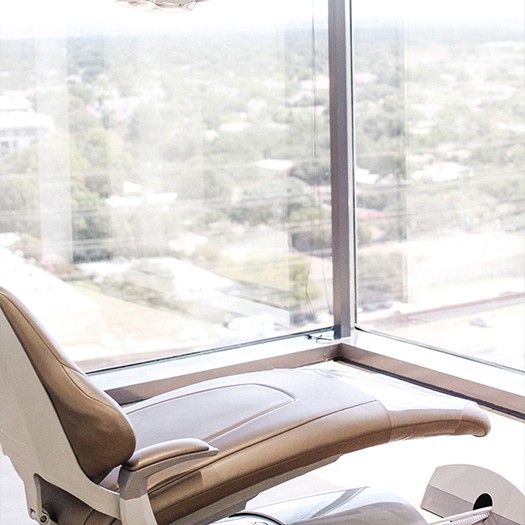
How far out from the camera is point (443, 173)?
403 cm

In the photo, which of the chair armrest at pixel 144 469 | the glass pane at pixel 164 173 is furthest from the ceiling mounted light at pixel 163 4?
the chair armrest at pixel 144 469

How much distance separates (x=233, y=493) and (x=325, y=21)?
302cm

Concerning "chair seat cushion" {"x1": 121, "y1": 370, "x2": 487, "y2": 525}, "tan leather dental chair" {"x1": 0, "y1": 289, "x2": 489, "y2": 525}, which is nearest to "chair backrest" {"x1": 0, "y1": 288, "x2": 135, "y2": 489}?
"tan leather dental chair" {"x1": 0, "y1": 289, "x2": 489, "y2": 525}

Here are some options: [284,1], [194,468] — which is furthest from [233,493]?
[284,1]

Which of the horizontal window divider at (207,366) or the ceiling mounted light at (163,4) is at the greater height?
the ceiling mounted light at (163,4)

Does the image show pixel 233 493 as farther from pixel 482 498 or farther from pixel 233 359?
pixel 233 359

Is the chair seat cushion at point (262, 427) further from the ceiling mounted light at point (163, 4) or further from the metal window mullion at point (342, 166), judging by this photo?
the metal window mullion at point (342, 166)

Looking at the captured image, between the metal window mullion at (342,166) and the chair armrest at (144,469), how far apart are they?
2.76 m

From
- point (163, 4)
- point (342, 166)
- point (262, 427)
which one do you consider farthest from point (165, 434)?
point (342, 166)

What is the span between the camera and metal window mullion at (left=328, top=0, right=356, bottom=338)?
4406 mm

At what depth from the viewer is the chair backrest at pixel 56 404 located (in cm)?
179

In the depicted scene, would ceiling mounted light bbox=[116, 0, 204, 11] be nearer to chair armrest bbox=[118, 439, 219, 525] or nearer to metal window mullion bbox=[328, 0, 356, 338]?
chair armrest bbox=[118, 439, 219, 525]

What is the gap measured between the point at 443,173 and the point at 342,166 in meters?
0.63

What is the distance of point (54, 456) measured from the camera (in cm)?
187
